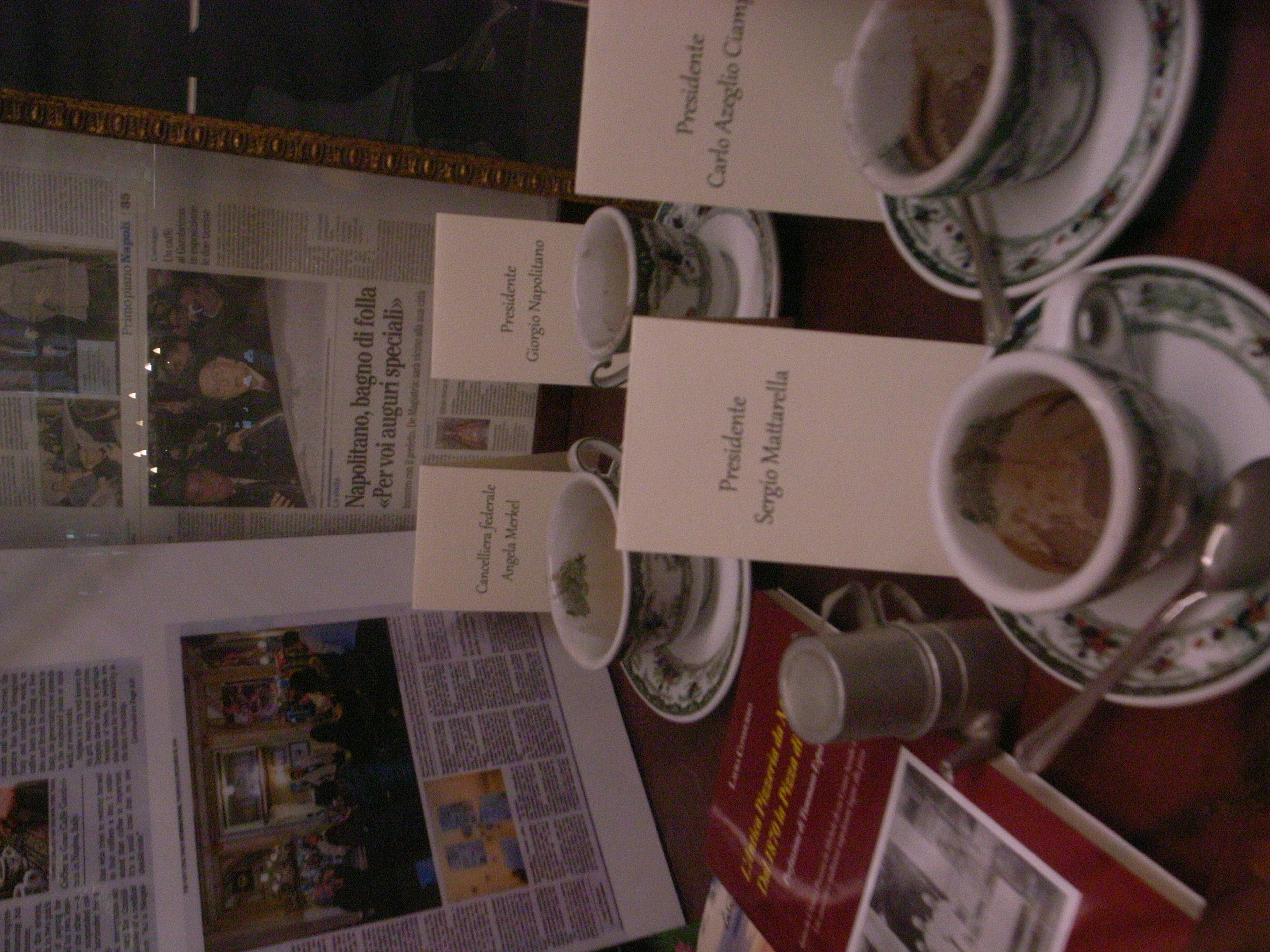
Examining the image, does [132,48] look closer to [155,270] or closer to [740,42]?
[155,270]

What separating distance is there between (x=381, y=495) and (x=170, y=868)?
0.45m

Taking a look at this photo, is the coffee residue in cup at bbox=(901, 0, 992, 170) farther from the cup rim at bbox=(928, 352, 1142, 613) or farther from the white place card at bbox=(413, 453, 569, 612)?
the white place card at bbox=(413, 453, 569, 612)

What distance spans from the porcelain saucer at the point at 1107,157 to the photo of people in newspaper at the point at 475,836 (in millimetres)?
641

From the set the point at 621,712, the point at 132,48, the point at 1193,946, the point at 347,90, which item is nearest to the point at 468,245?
the point at 347,90

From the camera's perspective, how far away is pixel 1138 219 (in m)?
0.38

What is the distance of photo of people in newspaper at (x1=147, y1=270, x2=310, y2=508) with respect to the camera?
35.6 inches

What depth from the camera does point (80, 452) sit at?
89cm

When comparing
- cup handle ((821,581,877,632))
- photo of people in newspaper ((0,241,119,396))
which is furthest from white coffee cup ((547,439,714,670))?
photo of people in newspaper ((0,241,119,396))

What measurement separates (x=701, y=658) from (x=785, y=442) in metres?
0.30

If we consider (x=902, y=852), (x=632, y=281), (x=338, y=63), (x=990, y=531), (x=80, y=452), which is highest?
(x=338, y=63)

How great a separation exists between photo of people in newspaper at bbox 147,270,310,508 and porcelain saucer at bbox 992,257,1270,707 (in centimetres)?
84

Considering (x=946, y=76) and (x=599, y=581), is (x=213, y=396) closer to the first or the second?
(x=599, y=581)

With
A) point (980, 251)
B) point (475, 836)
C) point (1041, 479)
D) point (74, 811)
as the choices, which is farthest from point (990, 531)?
point (74, 811)

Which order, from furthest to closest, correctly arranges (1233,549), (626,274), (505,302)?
(505,302)
(626,274)
(1233,549)
